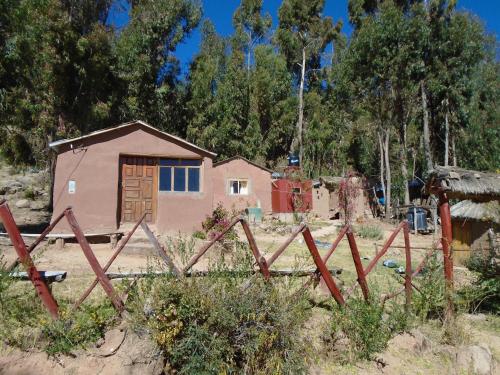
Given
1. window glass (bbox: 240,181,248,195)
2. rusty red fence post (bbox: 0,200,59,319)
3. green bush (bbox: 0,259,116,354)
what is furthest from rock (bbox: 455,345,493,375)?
window glass (bbox: 240,181,248,195)

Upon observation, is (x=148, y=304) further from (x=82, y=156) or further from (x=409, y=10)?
(x=409, y=10)

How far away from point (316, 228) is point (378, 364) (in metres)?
14.1

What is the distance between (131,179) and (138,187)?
14.2 inches

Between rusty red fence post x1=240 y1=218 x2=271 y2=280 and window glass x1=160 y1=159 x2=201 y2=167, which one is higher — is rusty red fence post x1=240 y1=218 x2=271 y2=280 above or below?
below

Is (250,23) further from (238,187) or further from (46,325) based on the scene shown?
(46,325)

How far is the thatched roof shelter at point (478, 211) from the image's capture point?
32.2ft

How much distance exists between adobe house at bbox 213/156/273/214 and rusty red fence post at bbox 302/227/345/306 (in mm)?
16491

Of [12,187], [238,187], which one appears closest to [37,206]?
[12,187]

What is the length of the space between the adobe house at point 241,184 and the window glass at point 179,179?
7.86 m

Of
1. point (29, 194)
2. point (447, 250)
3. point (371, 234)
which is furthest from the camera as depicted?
point (29, 194)

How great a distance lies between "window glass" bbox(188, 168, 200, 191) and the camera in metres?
13.5

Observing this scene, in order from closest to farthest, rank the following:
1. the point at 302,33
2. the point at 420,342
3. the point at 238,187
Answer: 1. the point at 420,342
2. the point at 238,187
3. the point at 302,33

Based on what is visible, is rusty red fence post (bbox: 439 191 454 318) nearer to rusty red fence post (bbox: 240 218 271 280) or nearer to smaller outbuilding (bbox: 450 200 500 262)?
rusty red fence post (bbox: 240 218 271 280)

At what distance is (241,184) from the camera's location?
22109mm
